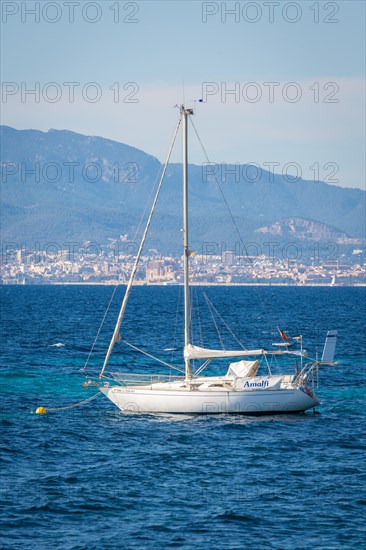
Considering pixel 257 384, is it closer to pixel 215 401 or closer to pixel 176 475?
pixel 215 401

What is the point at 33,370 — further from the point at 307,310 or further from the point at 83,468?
the point at 307,310

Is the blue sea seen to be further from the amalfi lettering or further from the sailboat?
the amalfi lettering

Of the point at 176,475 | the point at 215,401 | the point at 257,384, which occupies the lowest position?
the point at 176,475

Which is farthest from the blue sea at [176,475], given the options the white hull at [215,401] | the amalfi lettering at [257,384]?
the amalfi lettering at [257,384]

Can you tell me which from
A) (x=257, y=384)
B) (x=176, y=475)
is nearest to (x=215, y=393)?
(x=257, y=384)

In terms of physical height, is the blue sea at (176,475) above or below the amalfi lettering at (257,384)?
below

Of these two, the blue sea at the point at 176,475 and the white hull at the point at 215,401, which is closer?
the blue sea at the point at 176,475

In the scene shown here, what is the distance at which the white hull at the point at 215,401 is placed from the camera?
50.2 metres

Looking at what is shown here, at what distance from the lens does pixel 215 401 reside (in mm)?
50344

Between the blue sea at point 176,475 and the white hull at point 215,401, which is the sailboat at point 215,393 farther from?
the blue sea at point 176,475

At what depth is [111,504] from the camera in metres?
34.7

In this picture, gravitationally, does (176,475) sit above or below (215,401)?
below

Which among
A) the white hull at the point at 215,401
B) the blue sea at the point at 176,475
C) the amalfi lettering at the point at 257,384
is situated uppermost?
the amalfi lettering at the point at 257,384

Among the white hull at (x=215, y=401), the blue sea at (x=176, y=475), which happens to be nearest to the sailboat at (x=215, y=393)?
the white hull at (x=215, y=401)
